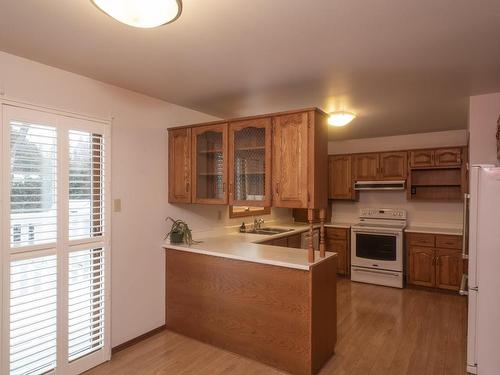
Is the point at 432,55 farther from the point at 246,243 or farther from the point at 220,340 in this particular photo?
the point at 220,340

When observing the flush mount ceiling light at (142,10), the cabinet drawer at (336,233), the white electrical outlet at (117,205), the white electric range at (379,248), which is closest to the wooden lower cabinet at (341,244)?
the cabinet drawer at (336,233)

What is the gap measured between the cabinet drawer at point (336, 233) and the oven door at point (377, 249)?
0.19 metres

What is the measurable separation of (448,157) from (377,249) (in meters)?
1.70

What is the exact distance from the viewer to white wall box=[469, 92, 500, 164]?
291cm

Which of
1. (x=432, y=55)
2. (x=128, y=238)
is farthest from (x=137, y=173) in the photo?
(x=432, y=55)

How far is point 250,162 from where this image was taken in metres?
2.85

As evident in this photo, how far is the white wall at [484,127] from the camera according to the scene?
291 cm

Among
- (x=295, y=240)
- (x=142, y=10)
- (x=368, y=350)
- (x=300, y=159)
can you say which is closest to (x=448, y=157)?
(x=295, y=240)

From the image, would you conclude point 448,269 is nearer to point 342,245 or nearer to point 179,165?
point 342,245

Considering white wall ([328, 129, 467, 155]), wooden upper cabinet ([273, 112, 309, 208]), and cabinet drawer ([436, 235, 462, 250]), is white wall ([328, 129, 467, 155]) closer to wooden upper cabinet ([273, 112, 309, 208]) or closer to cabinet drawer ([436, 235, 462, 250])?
cabinet drawer ([436, 235, 462, 250])

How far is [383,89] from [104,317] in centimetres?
320

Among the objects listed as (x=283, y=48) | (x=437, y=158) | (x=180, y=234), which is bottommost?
(x=180, y=234)

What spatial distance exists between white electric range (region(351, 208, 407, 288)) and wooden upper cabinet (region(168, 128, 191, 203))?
3.05 metres

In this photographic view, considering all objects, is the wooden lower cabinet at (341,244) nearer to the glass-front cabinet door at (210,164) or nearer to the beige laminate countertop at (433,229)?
the beige laminate countertop at (433,229)
